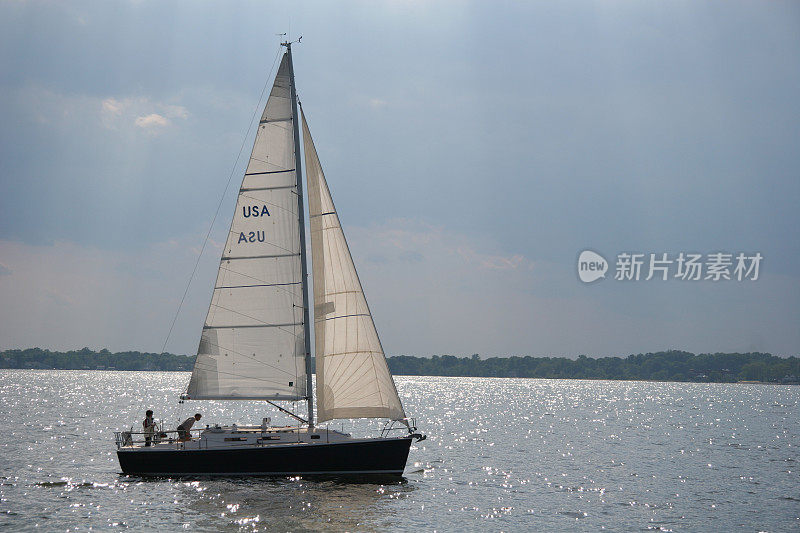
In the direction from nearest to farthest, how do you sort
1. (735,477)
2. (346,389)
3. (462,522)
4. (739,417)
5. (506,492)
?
1. (462,522)
2. (346,389)
3. (506,492)
4. (735,477)
5. (739,417)

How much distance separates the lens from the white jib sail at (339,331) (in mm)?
31906

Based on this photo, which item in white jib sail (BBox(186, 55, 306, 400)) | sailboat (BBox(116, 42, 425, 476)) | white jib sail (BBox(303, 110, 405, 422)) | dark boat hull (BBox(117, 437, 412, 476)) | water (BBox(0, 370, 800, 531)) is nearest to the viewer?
water (BBox(0, 370, 800, 531))

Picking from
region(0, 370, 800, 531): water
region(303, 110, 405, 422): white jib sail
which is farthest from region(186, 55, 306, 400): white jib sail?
region(0, 370, 800, 531): water

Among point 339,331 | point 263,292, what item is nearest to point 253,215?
point 263,292

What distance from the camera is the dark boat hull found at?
3123 centimetres

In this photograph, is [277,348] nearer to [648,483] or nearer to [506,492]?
[506,492]

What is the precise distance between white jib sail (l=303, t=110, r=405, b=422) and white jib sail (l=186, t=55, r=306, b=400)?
0.89 m

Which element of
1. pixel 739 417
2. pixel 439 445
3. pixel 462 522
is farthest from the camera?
pixel 739 417

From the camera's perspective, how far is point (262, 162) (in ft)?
107

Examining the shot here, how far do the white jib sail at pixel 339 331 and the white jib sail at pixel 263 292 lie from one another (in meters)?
0.89

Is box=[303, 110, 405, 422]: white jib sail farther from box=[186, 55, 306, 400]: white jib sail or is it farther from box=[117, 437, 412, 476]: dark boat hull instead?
box=[117, 437, 412, 476]: dark boat hull

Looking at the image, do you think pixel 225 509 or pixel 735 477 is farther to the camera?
pixel 735 477

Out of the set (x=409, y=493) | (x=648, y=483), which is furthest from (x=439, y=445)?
(x=409, y=493)

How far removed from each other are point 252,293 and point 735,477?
87.1 ft
